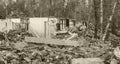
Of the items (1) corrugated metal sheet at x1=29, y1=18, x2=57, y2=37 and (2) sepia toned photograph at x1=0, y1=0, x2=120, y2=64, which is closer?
(2) sepia toned photograph at x1=0, y1=0, x2=120, y2=64

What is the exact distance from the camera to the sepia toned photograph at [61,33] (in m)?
9.25

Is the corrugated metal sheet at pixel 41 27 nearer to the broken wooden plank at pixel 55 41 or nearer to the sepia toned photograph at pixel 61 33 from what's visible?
the sepia toned photograph at pixel 61 33

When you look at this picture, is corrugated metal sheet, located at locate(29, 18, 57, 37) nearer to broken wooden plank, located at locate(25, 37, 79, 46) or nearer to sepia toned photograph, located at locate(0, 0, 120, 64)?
sepia toned photograph, located at locate(0, 0, 120, 64)

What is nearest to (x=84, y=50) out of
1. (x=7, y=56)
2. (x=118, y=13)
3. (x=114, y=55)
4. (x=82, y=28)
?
(x=114, y=55)

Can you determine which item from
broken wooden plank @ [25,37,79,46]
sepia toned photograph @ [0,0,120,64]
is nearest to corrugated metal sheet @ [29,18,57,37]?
sepia toned photograph @ [0,0,120,64]

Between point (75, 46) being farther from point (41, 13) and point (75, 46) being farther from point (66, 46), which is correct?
point (41, 13)

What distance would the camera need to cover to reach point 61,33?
52.5 ft

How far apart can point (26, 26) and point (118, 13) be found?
936 cm

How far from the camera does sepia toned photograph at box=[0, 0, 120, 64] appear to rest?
9253 mm

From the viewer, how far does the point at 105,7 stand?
19.1 meters

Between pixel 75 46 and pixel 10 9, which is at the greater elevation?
pixel 10 9

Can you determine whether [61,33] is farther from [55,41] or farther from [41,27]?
[55,41]

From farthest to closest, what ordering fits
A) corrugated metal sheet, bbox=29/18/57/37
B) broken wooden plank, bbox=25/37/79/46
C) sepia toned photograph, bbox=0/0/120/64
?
corrugated metal sheet, bbox=29/18/57/37, broken wooden plank, bbox=25/37/79/46, sepia toned photograph, bbox=0/0/120/64

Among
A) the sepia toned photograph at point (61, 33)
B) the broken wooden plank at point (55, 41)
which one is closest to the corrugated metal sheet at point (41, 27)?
the sepia toned photograph at point (61, 33)
